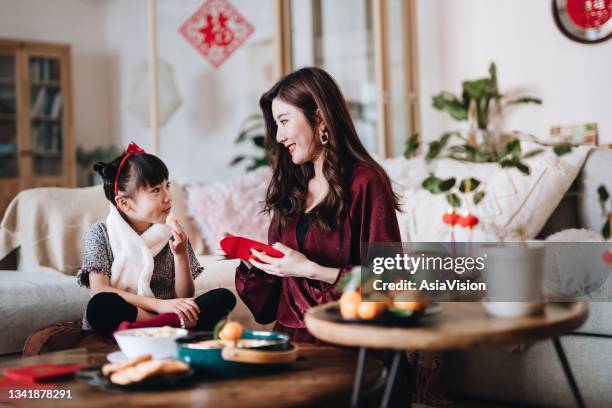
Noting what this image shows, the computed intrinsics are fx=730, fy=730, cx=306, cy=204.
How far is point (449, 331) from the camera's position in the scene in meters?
1.04

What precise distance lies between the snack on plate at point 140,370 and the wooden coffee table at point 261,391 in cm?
2

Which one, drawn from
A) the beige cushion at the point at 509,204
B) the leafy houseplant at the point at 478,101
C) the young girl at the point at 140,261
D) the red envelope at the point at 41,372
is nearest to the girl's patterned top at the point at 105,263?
the young girl at the point at 140,261

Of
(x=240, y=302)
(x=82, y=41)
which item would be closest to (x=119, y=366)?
(x=240, y=302)

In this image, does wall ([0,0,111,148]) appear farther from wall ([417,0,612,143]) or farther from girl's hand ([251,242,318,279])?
girl's hand ([251,242,318,279])

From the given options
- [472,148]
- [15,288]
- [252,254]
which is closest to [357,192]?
[252,254]

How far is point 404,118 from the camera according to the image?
4875mm

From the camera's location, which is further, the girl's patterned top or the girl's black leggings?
the girl's patterned top

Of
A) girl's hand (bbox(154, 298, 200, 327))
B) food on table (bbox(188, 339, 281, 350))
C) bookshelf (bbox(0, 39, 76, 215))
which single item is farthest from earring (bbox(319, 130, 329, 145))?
bookshelf (bbox(0, 39, 76, 215))

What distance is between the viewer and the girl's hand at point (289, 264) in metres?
1.69

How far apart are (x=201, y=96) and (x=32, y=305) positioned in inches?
146

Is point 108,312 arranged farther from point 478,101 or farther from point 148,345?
point 478,101

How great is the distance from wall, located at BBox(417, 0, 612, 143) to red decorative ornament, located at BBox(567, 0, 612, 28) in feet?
0.39

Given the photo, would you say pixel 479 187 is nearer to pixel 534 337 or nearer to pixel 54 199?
pixel 54 199

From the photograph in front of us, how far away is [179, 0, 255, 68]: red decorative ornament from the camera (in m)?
4.61
